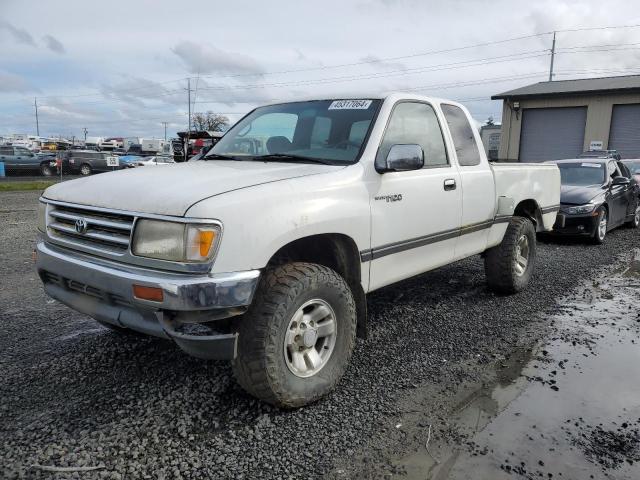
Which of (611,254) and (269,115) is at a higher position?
(269,115)

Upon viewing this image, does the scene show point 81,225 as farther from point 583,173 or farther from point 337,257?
point 583,173

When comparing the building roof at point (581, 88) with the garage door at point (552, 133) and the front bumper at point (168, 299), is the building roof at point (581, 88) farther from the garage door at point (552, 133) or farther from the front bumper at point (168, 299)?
the front bumper at point (168, 299)

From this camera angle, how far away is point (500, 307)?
204 inches

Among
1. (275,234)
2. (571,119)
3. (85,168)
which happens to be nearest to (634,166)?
(275,234)

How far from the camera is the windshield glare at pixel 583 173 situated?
9.74m

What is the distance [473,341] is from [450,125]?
1.89 meters

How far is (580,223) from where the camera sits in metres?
8.87

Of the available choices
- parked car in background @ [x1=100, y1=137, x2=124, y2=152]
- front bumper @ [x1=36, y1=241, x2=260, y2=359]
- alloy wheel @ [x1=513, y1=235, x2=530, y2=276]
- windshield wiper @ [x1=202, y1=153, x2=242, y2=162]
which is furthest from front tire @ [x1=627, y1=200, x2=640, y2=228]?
parked car in background @ [x1=100, y1=137, x2=124, y2=152]

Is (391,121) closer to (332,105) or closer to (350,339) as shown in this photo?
(332,105)

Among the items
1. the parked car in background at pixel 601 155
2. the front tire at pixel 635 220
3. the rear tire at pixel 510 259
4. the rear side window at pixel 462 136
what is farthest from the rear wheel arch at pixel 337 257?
the parked car in background at pixel 601 155

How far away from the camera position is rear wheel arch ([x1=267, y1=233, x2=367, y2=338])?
3.25 meters

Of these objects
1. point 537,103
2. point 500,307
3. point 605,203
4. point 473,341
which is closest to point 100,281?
point 473,341

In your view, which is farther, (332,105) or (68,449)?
(332,105)

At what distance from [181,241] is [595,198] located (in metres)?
8.53
